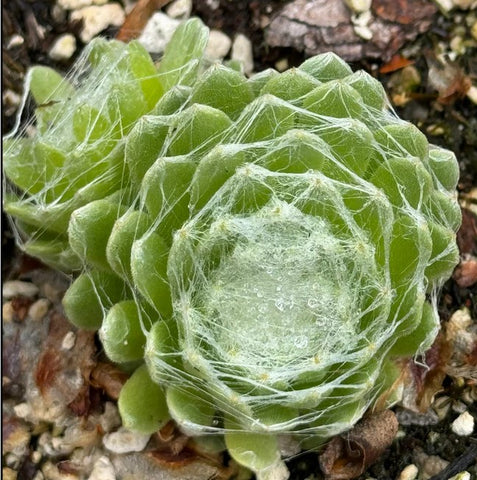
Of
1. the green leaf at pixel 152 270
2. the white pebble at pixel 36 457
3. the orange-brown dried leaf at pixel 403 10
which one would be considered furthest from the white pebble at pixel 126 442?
the orange-brown dried leaf at pixel 403 10

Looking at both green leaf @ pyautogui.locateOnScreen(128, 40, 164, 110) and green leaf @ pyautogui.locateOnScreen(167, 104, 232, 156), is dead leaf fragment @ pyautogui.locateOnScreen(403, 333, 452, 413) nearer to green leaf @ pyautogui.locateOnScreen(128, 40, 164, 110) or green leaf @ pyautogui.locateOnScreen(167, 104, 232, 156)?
green leaf @ pyautogui.locateOnScreen(167, 104, 232, 156)

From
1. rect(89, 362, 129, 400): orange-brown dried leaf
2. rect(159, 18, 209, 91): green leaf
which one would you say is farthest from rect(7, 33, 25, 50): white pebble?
rect(89, 362, 129, 400): orange-brown dried leaf

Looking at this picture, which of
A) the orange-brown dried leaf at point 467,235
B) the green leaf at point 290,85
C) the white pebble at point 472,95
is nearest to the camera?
the green leaf at point 290,85

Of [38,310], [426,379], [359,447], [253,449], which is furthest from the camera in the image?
[38,310]

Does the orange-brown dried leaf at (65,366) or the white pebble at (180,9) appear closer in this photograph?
the orange-brown dried leaf at (65,366)

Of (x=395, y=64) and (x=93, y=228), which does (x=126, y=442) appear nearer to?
(x=93, y=228)

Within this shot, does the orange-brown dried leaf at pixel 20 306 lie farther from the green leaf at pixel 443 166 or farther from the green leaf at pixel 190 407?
the green leaf at pixel 443 166

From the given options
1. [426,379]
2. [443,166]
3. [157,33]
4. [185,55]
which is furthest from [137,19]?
[426,379]
